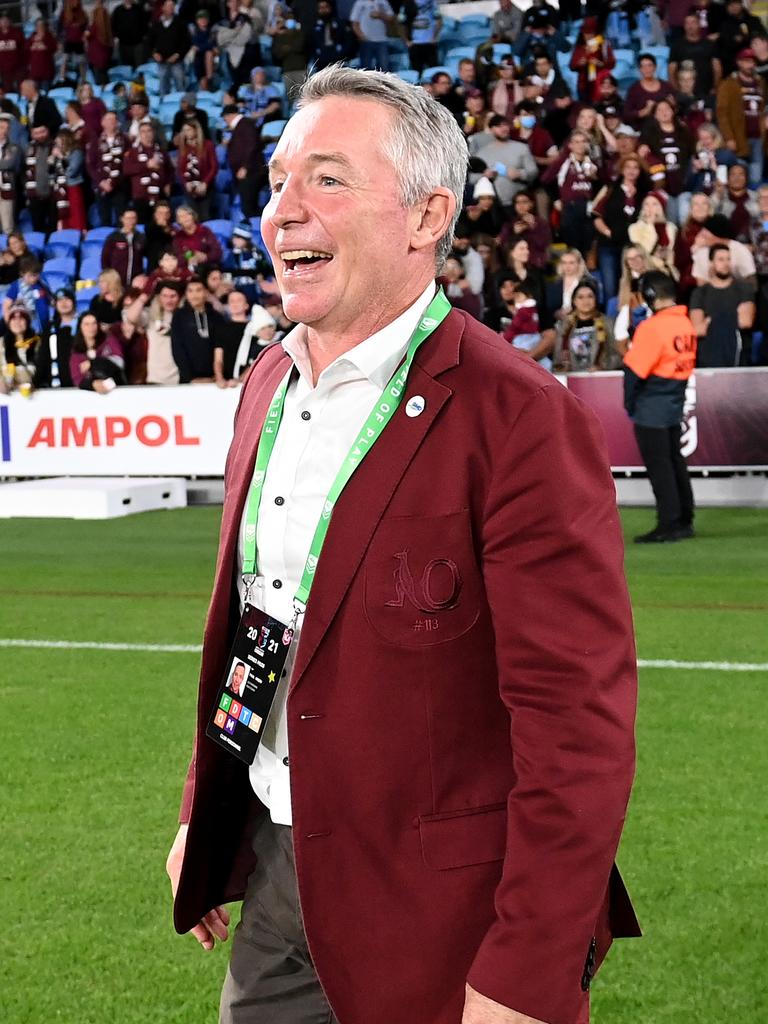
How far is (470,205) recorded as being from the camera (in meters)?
16.1

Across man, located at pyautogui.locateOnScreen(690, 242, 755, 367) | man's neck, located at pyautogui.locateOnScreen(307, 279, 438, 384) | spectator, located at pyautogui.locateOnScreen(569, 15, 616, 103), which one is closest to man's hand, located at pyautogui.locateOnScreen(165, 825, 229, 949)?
man's neck, located at pyautogui.locateOnScreen(307, 279, 438, 384)

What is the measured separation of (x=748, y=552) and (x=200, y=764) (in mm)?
8942

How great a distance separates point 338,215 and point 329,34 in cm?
1922

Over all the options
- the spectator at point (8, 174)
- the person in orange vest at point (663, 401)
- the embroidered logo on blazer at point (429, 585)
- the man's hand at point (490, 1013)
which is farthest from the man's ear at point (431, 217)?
the spectator at point (8, 174)

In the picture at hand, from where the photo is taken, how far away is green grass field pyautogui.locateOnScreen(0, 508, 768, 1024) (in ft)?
12.7

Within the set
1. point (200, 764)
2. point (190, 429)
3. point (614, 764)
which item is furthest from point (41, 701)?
point (190, 429)

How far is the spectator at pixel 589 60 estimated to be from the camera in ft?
57.9

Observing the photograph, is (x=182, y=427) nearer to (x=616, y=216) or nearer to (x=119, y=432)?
(x=119, y=432)

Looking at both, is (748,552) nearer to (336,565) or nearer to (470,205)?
(470,205)

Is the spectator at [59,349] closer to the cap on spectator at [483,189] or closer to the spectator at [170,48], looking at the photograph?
the cap on spectator at [483,189]

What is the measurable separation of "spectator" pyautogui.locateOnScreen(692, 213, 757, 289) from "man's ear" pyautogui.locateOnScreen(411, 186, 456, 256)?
12348 mm

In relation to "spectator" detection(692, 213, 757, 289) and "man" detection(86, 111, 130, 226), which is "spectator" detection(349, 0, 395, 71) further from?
"spectator" detection(692, 213, 757, 289)

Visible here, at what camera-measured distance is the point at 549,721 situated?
5.96 feet

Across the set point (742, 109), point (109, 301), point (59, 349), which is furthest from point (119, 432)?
point (742, 109)
